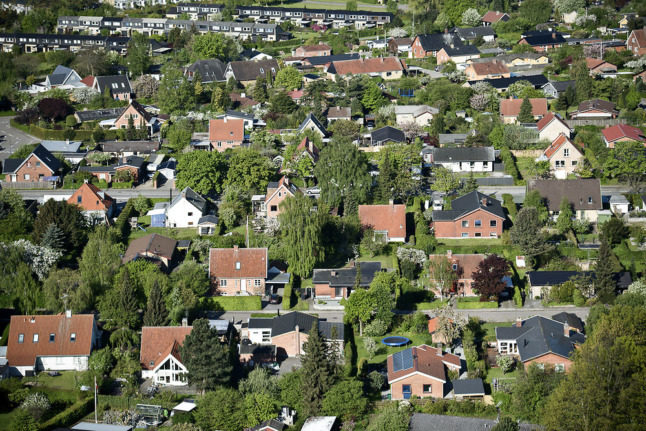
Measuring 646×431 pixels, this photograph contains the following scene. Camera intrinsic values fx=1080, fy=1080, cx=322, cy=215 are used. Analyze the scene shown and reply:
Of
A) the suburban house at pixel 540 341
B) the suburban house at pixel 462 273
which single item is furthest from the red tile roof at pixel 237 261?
the suburban house at pixel 540 341

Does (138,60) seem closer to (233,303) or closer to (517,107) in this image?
(517,107)

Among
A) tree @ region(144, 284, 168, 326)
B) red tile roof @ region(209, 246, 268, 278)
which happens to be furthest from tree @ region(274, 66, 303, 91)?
tree @ region(144, 284, 168, 326)

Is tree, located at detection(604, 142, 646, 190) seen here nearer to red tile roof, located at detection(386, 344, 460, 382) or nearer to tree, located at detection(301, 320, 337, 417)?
red tile roof, located at detection(386, 344, 460, 382)

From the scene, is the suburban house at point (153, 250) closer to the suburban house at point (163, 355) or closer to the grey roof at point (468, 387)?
the suburban house at point (163, 355)

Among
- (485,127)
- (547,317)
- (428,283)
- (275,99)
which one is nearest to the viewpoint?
(547,317)

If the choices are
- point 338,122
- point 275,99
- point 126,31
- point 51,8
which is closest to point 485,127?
point 338,122

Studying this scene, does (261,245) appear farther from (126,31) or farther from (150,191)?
(126,31)

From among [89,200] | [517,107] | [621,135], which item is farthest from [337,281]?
[517,107]
